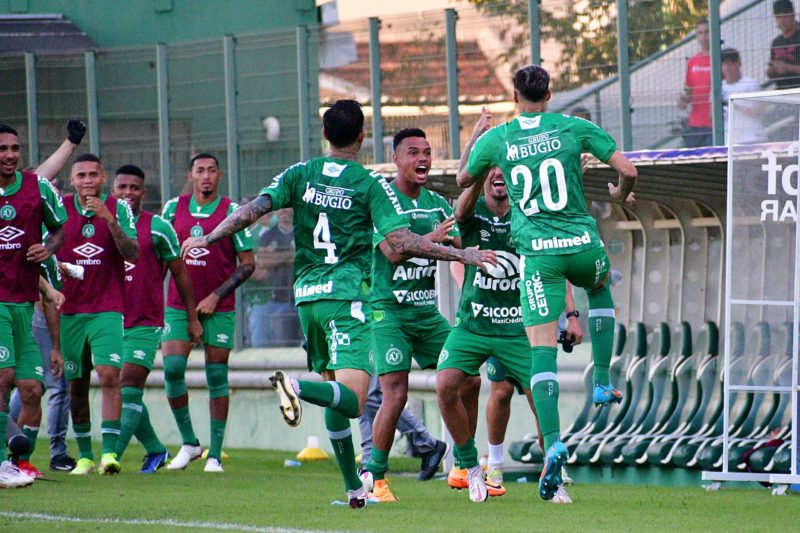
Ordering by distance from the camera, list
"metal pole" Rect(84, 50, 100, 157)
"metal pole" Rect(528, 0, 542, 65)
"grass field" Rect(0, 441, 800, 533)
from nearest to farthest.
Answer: "grass field" Rect(0, 441, 800, 533) < "metal pole" Rect(528, 0, 542, 65) < "metal pole" Rect(84, 50, 100, 157)

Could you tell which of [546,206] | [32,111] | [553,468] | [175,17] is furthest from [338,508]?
[175,17]

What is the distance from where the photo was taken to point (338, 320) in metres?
8.94

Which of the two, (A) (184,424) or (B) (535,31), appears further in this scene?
(B) (535,31)

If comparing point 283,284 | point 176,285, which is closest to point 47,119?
point 283,284

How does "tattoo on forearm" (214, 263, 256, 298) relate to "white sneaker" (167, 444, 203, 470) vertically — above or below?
above

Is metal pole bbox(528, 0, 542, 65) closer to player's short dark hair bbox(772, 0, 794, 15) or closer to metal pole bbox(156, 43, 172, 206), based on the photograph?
player's short dark hair bbox(772, 0, 794, 15)

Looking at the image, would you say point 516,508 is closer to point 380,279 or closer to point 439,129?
point 380,279

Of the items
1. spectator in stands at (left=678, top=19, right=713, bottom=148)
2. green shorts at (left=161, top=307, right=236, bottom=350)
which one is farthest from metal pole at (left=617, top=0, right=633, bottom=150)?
green shorts at (left=161, top=307, right=236, bottom=350)

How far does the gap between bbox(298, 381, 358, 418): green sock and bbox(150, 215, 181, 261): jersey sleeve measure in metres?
4.51

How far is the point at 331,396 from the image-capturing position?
8664 mm

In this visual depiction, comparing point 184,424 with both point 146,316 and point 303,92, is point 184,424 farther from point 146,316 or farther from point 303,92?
point 303,92

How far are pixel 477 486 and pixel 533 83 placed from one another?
2.48 m

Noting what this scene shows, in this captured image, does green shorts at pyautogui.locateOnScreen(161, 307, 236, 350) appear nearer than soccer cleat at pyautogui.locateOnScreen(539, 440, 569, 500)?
No

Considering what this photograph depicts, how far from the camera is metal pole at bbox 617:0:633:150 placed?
14.2 meters
